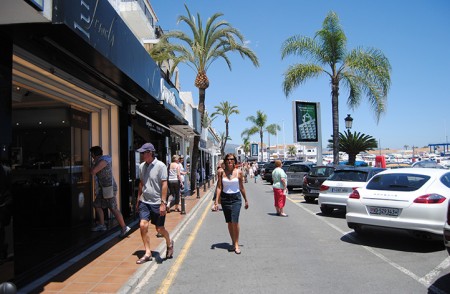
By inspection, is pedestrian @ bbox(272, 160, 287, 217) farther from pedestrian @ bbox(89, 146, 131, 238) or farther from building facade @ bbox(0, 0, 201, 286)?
pedestrian @ bbox(89, 146, 131, 238)

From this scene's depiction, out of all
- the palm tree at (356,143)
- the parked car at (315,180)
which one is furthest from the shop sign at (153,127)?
the palm tree at (356,143)

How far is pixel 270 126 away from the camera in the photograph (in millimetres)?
82000

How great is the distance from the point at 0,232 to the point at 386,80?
66.0 feet

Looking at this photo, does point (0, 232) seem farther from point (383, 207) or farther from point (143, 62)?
point (383, 207)

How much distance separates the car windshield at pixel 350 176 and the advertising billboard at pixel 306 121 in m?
13.4

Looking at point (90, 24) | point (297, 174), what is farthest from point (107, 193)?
point (297, 174)

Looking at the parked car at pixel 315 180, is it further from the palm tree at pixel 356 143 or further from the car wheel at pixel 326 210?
the palm tree at pixel 356 143

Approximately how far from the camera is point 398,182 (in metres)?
7.77

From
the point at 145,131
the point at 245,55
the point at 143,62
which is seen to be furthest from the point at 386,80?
the point at 143,62

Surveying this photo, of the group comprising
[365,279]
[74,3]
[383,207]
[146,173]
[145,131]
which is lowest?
[365,279]

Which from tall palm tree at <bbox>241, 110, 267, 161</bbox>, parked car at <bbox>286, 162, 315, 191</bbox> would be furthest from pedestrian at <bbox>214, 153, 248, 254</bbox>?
tall palm tree at <bbox>241, 110, 267, 161</bbox>

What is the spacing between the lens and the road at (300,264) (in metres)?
5.02

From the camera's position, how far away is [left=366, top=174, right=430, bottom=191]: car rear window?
24.2 ft

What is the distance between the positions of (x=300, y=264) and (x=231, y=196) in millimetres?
1724
